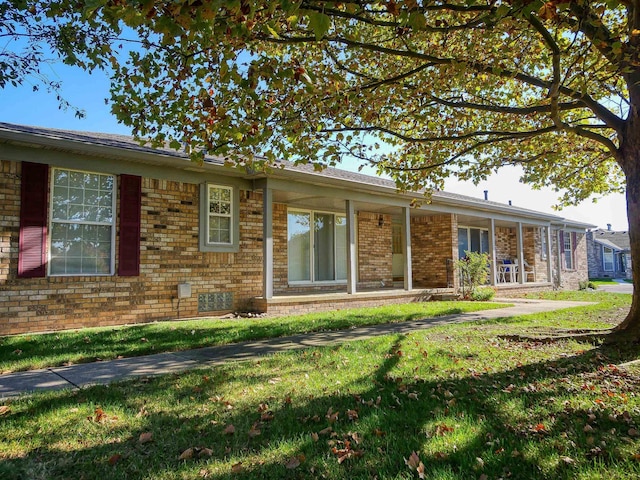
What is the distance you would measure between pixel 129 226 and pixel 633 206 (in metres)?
8.31

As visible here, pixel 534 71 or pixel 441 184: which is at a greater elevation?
pixel 534 71

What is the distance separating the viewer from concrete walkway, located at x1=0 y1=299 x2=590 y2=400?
450 centimetres

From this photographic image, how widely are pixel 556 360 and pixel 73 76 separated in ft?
25.8

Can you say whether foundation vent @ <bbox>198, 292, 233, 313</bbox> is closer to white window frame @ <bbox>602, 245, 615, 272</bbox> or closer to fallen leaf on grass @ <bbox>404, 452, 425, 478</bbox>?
fallen leaf on grass @ <bbox>404, 452, 425, 478</bbox>

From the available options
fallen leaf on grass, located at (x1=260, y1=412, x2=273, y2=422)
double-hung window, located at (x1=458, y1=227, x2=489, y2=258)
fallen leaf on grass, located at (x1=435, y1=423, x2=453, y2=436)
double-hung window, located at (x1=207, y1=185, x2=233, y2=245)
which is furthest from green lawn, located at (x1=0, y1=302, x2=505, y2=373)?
double-hung window, located at (x1=458, y1=227, x2=489, y2=258)

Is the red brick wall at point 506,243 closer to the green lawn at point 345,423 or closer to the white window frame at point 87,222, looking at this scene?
the green lawn at point 345,423

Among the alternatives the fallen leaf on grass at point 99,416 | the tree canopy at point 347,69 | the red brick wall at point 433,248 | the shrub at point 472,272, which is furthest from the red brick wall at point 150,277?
the red brick wall at point 433,248

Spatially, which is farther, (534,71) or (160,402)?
(534,71)

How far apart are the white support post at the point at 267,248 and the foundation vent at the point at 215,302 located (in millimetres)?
808

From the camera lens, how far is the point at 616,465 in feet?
8.80

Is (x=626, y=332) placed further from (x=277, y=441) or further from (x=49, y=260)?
(x=49, y=260)

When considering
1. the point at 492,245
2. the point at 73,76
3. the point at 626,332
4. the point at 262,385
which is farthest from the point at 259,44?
the point at 492,245

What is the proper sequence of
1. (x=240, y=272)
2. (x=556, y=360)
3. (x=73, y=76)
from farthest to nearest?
(x=240, y=272)
(x=73, y=76)
(x=556, y=360)

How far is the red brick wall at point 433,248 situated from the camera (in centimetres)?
1577
